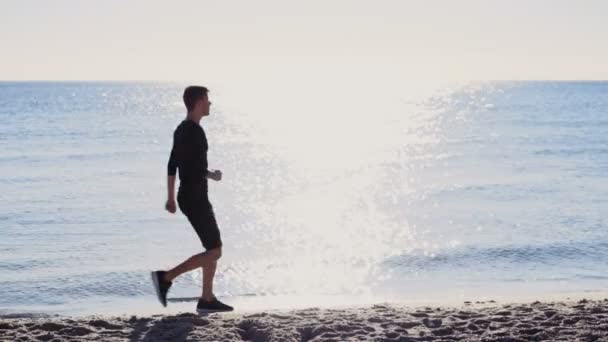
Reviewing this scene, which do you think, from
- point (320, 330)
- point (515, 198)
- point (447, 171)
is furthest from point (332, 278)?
point (447, 171)

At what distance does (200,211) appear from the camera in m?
6.88

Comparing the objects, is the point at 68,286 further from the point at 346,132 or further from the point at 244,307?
the point at 346,132

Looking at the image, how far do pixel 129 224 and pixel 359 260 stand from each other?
4883mm

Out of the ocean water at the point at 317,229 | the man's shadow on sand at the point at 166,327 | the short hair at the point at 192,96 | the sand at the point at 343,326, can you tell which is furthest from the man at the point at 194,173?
the ocean water at the point at 317,229

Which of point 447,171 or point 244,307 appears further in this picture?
point 447,171

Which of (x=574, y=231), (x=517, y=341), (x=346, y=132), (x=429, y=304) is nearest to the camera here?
(x=517, y=341)

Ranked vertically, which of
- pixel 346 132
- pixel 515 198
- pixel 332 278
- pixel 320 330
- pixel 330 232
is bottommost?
pixel 320 330

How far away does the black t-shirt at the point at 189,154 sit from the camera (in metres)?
6.78

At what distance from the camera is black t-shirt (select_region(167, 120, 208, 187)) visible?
22.2ft

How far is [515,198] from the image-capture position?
1788 centimetres

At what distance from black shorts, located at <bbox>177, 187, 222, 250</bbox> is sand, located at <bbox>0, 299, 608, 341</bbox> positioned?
69cm

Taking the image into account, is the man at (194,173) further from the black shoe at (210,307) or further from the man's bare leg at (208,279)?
the black shoe at (210,307)

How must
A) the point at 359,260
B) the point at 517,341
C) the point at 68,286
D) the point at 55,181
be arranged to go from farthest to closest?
the point at 55,181
the point at 359,260
the point at 68,286
the point at 517,341

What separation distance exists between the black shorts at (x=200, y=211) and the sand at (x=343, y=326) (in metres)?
0.69
